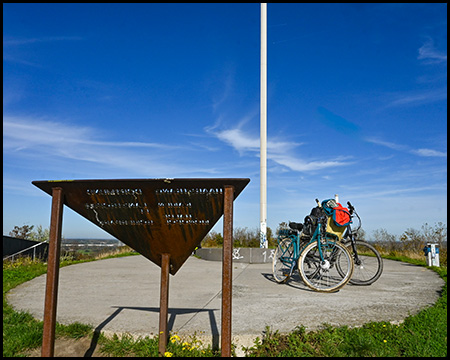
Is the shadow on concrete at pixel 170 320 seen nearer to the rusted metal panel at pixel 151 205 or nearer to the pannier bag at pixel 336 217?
the rusted metal panel at pixel 151 205

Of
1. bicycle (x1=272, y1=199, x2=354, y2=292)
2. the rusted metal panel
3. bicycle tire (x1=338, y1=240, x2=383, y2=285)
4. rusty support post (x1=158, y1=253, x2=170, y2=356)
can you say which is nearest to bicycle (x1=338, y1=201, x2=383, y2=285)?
bicycle tire (x1=338, y1=240, x2=383, y2=285)

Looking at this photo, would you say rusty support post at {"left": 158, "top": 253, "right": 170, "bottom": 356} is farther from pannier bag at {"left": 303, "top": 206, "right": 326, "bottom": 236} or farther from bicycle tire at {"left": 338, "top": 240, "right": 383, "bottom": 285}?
bicycle tire at {"left": 338, "top": 240, "right": 383, "bottom": 285}

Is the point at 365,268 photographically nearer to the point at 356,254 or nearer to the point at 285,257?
the point at 356,254

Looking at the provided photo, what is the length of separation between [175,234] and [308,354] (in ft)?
5.16

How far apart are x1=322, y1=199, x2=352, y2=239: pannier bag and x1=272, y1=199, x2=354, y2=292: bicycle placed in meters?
0.10

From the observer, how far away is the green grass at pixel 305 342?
10.9 ft

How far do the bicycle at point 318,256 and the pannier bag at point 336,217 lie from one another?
0.31 ft

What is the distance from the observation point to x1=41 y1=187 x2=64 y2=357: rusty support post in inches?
114

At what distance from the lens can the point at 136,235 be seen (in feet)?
10.8

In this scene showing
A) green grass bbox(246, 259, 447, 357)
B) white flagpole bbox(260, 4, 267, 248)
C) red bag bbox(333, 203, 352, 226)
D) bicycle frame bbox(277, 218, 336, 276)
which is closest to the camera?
green grass bbox(246, 259, 447, 357)

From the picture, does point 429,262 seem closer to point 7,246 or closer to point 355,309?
point 355,309

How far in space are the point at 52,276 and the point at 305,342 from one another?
2327mm

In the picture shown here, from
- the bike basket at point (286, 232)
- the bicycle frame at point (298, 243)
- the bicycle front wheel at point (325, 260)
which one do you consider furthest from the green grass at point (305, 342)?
the bike basket at point (286, 232)

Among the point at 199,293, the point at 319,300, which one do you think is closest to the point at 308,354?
the point at 319,300
